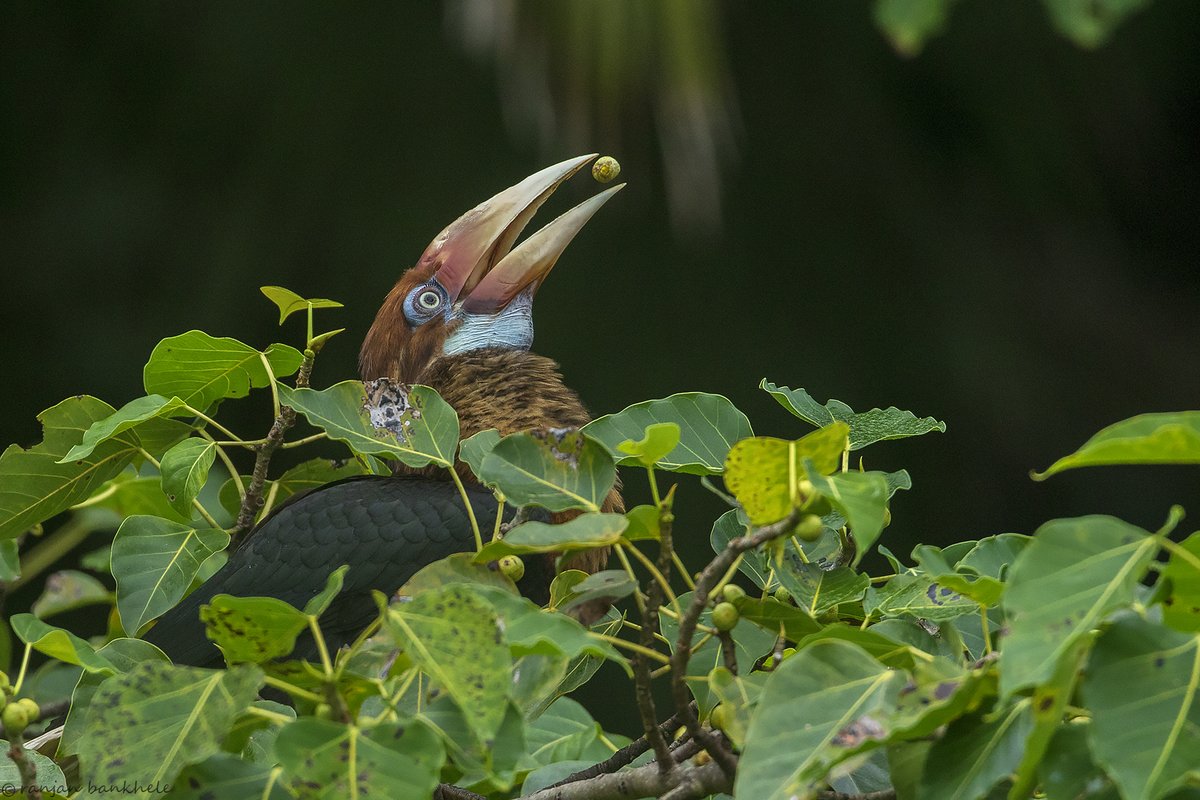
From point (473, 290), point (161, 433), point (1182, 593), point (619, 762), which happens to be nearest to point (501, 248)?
point (473, 290)

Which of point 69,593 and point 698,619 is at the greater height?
point 698,619

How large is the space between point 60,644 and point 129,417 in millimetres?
249

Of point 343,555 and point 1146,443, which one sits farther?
point 343,555

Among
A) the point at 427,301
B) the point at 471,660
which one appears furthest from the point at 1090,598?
the point at 427,301

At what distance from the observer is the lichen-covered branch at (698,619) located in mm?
794

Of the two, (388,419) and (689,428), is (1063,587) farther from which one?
(388,419)

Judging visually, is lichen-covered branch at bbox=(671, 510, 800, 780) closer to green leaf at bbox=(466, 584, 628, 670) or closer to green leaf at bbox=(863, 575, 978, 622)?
green leaf at bbox=(466, 584, 628, 670)

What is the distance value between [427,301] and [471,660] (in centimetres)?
148

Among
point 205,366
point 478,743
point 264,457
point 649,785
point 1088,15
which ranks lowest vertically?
point 649,785

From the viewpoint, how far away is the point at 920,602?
972 millimetres

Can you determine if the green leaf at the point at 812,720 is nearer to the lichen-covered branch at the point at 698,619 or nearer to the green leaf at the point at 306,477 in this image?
the lichen-covered branch at the point at 698,619

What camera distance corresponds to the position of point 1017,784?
2.31ft

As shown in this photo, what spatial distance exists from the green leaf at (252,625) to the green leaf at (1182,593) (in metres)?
0.49

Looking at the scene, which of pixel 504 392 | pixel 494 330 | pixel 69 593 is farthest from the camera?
pixel 494 330
